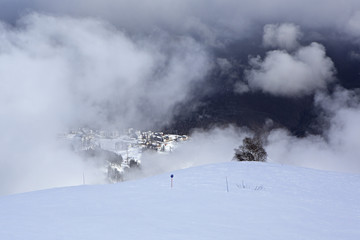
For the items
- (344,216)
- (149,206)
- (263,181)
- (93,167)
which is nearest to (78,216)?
(149,206)

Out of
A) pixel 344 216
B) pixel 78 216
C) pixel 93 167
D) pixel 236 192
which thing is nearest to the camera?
pixel 78 216

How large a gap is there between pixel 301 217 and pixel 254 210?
1.24 metres

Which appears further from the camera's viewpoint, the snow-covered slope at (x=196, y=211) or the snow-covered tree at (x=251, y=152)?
the snow-covered tree at (x=251, y=152)

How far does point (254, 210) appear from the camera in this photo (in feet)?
24.6

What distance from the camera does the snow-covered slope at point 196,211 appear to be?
18.3ft

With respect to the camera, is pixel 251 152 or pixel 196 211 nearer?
pixel 196 211

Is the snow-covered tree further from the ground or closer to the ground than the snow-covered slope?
further from the ground

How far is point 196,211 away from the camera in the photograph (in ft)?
24.1

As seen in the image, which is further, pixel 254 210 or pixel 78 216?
pixel 254 210

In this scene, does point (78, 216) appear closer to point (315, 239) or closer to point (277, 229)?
point (277, 229)

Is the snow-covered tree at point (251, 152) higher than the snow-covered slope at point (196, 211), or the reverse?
the snow-covered tree at point (251, 152)

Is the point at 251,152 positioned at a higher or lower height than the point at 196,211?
higher

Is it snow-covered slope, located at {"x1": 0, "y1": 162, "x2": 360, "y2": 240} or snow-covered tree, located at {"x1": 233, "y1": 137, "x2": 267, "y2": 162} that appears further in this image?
snow-covered tree, located at {"x1": 233, "y1": 137, "x2": 267, "y2": 162}

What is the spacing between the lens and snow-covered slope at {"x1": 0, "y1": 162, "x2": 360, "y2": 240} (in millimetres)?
5578
